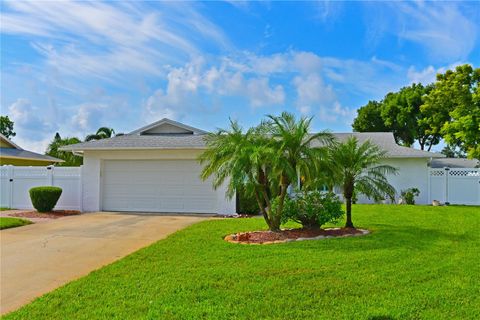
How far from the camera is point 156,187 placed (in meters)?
16.3

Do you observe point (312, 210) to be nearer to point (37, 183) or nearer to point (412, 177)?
point (37, 183)

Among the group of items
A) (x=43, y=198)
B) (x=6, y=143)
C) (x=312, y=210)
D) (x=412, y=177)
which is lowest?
(x=43, y=198)

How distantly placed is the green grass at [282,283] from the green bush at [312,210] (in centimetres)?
106

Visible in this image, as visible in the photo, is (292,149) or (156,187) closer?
(292,149)

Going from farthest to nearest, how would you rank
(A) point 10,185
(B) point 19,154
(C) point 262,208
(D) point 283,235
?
(B) point 19,154 → (A) point 10,185 → (C) point 262,208 → (D) point 283,235

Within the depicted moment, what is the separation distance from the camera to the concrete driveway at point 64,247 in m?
6.11

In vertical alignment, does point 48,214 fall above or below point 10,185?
below

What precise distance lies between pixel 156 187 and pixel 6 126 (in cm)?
4555

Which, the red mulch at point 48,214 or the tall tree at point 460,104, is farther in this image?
the tall tree at point 460,104

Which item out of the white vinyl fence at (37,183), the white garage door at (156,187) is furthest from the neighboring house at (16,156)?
the white garage door at (156,187)

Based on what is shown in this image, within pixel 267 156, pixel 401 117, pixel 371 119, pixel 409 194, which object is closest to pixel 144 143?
pixel 267 156

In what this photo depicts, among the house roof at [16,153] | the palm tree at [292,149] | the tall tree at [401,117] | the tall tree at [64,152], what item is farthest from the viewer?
the tall tree at [401,117]

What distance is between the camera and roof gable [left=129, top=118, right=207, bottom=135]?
18047 millimetres

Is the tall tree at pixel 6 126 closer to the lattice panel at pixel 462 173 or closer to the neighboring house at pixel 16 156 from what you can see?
the neighboring house at pixel 16 156
